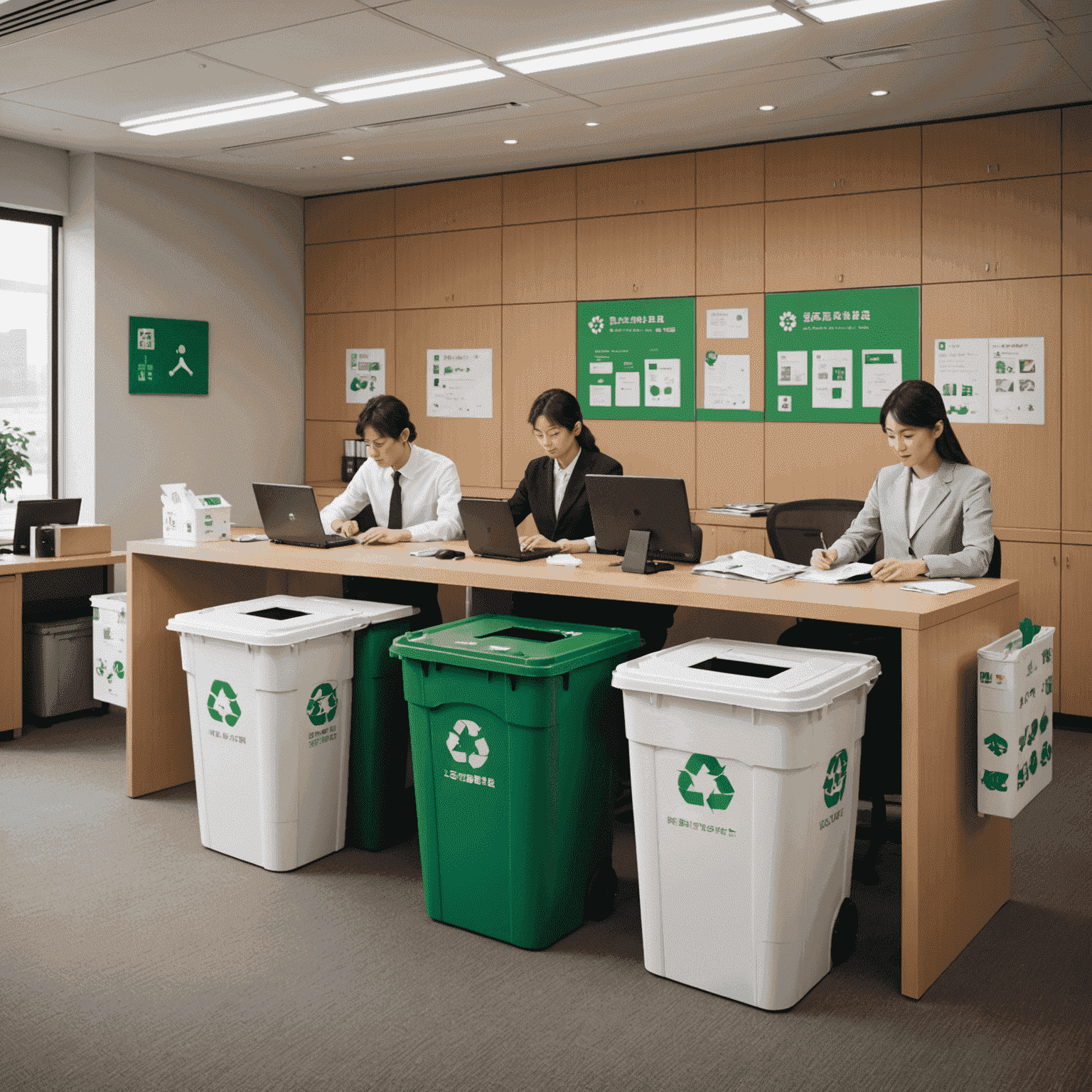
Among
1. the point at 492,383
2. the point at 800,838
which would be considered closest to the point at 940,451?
the point at 800,838

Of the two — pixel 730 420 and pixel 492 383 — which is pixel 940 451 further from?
pixel 492 383

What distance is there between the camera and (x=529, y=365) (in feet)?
22.0

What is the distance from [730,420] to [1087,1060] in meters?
4.09

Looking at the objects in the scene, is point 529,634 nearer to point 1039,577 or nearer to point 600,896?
point 600,896

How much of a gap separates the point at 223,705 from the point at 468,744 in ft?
3.11

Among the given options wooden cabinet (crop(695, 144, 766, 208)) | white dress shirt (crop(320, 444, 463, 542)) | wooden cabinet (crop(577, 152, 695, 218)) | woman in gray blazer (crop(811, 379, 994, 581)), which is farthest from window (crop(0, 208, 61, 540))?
woman in gray blazer (crop(811, 379, 994, 581))

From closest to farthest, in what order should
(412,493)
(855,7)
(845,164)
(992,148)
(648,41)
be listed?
(855,7)
(648,41)
(412,493)
(992,148)
(845,164)

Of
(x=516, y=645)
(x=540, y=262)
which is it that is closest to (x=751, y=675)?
(x=516, y=645)

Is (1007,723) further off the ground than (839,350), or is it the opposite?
(839,350)

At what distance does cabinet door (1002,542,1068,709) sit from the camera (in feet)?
17.4

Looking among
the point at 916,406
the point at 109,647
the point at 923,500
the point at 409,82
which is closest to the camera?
the point at 916,406

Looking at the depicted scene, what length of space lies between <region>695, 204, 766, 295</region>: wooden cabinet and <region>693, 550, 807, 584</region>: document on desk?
9.63 ft

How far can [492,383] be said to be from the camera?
6855 mm

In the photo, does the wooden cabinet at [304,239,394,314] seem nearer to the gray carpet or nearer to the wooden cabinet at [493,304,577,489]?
the wooden cabinet at [493,304,577,489]
